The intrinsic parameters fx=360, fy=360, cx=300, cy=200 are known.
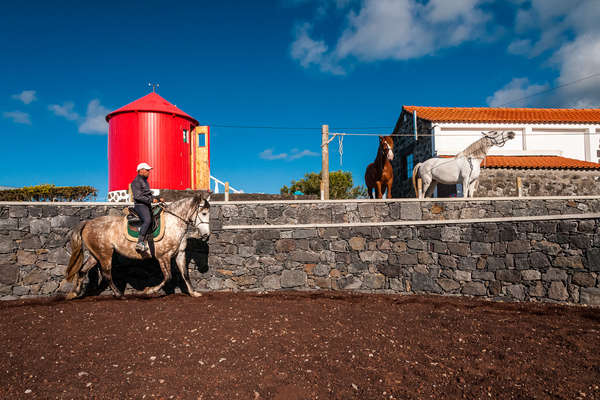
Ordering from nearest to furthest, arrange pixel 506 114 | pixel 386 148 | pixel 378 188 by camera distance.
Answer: pixel 386 148 < pixel 378 188 < pixel 506 114

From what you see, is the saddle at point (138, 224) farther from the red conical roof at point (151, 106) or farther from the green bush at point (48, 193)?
the red conical roof at point (151, 106)

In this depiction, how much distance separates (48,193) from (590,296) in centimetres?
1833

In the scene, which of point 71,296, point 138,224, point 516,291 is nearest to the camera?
point 138,224

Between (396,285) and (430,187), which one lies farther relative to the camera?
(430,187)

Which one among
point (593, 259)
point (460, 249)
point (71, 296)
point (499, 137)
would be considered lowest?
point (71, 296)

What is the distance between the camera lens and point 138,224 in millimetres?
7301

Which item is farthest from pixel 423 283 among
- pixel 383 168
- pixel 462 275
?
pixel 383 168

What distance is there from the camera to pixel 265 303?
7266mm

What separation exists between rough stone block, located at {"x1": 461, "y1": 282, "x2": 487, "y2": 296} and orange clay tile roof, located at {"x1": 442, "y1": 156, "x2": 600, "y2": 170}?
8662mm

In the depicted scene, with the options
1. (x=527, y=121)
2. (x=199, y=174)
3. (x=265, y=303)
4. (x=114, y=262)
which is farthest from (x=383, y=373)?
(x=527, y=121)

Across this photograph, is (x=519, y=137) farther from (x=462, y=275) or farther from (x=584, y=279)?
(x=462, y=275)

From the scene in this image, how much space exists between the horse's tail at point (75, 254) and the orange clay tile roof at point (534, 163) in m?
14.9

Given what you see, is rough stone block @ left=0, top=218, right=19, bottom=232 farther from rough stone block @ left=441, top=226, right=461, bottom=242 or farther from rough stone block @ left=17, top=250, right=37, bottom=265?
rough stone block @ left=441, top=226, right=461, bottom=242

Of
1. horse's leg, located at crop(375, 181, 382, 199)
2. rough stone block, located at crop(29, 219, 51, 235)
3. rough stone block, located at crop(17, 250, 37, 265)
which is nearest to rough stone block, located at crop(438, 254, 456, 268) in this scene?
horse's leg, located at crop(375, 181, 382, 199)
